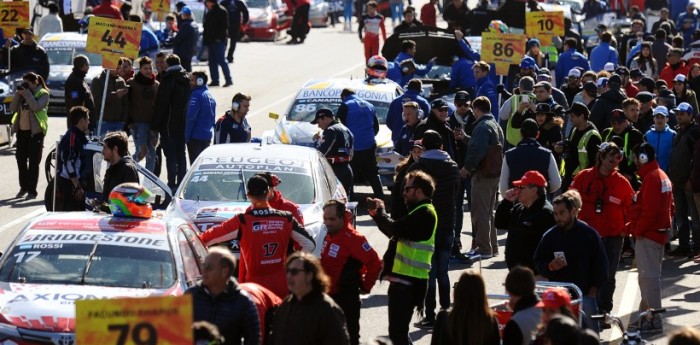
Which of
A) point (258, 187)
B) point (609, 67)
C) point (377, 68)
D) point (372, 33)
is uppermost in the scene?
point (258, 187)

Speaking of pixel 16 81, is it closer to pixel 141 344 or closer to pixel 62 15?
pixel 62 15

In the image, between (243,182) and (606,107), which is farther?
(606,107)

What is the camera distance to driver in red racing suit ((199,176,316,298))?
37.7 feet

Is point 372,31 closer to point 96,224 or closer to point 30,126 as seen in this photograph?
point 30,126

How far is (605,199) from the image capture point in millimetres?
13625

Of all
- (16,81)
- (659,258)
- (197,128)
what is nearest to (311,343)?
(659,258)

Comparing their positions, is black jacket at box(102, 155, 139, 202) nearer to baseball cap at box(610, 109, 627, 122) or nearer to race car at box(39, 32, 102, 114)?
baseball cap at box(610, 109, 627, 122)

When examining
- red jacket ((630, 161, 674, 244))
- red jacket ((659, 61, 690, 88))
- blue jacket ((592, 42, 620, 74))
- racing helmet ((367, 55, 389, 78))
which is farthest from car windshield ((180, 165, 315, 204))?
blue jacket ((592, 42, 620, 74))

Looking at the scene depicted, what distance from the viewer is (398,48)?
2831 cm

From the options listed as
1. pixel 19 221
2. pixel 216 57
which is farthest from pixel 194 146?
pixel 216 57

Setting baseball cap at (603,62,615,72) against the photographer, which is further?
baseball cap at (603,62,615,72)

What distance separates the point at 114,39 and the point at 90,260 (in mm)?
11048

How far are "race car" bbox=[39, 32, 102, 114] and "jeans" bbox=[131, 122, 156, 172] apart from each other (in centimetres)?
724

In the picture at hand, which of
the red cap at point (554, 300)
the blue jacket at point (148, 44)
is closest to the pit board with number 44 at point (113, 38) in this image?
the blue jacket at point (148, 44)
